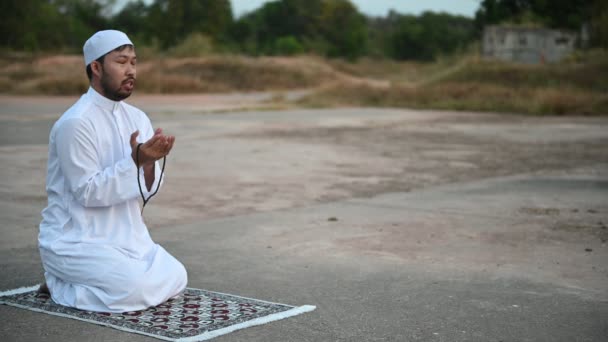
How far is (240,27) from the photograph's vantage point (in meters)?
102

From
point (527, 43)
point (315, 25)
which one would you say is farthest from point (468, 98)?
point (315, 25)

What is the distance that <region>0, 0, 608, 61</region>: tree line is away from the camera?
Answer: 76.3 meters

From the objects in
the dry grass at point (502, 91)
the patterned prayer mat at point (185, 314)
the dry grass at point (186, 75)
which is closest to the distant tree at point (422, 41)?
the dry grass at point (186, 75)

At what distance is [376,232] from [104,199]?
12.1ft

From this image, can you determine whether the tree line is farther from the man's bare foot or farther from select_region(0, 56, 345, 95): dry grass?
the man's bare foot

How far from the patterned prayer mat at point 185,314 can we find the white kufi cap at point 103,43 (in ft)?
4.74

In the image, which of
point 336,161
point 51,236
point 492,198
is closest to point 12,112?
point 336,161

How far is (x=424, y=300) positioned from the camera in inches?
236

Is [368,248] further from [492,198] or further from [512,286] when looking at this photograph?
[492,198]

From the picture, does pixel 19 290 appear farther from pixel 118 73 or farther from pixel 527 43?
pixel 527 43

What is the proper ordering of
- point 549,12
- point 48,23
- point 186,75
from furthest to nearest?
point 48,23, point 549,12, point 186,75

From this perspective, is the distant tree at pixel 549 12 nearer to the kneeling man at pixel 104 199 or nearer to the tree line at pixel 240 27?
the tree line at pixel 240 27

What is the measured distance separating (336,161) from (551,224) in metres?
5.67

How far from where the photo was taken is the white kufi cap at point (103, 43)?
5.45 m
